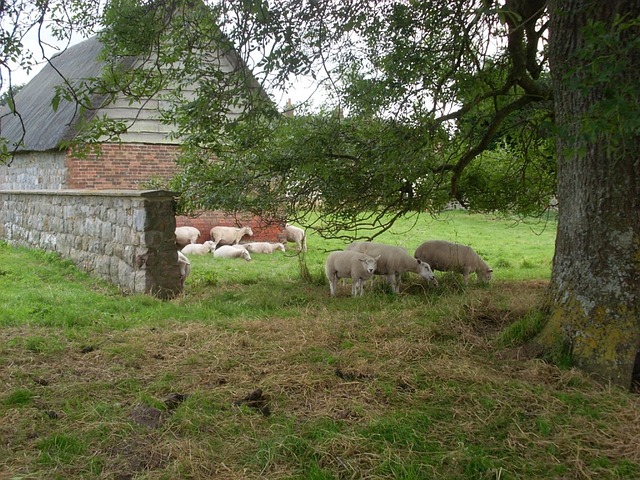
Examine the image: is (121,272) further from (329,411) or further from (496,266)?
(496,266)

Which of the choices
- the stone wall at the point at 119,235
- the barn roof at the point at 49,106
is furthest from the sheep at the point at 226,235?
the stone wall at the point at 119,235

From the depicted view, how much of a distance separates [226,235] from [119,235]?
23.7ft

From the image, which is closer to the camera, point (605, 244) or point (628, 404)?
point (628, 404)

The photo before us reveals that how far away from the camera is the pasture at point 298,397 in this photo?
403cm

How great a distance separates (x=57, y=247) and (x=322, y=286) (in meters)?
5.97

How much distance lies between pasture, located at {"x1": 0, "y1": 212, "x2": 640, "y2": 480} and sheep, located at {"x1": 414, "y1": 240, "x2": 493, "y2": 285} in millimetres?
3102

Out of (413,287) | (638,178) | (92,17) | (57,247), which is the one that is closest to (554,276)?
(638,178)

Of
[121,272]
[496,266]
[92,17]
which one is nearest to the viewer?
[92,17]

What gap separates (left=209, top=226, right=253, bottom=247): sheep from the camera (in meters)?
17.6

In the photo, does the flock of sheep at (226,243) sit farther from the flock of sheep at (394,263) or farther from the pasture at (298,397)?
the pasture at (298,397)

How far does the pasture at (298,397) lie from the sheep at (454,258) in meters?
3.10

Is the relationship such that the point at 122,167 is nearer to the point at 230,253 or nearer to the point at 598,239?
the point at 230,253

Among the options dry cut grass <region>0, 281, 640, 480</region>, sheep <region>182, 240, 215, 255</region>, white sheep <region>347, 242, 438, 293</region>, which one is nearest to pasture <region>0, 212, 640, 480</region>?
dry cut grass <region>0, 281, 640, 480</region>

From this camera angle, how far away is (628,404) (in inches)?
191
